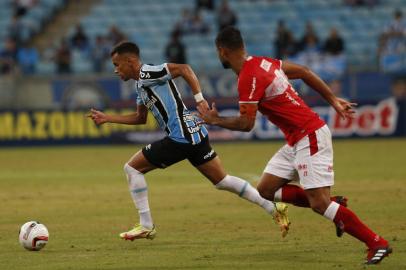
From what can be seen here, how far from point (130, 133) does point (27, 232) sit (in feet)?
58.7

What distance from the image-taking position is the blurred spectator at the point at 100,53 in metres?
29.1

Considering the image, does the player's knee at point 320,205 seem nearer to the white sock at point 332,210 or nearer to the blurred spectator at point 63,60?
the white sock at point 332,210

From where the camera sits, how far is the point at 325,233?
11.0 m

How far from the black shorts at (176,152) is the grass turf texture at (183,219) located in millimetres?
888

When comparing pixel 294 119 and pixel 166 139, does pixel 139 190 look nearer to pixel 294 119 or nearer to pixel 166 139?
pixel 166 139

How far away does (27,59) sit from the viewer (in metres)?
30.8

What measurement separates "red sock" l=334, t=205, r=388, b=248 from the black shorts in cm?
234

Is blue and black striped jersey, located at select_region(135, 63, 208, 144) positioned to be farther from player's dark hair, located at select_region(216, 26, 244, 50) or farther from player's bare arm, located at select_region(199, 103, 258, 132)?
player's bare arm, located at select_region(199, 103, 258, 132)

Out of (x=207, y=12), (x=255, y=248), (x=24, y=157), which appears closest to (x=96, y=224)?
(x=255, y=248)

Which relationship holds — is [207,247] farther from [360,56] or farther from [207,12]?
[207,12]

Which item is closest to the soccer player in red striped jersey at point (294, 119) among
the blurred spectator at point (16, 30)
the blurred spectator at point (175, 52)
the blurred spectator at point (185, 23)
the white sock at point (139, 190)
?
the white sock at point (139, 190)

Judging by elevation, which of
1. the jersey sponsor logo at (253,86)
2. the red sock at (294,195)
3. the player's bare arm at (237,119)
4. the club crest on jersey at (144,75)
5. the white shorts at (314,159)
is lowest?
the red sock at (294,195)

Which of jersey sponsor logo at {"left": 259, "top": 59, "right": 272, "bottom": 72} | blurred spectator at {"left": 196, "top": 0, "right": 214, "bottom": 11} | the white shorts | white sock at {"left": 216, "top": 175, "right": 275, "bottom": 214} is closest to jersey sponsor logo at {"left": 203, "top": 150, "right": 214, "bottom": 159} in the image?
white sock at {"left": 216, "top": 175, "right": 275, "bottom": 214}

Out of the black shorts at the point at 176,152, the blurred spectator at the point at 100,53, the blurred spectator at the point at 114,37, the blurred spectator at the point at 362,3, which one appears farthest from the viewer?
the blurred spectator at the point at 362,3
